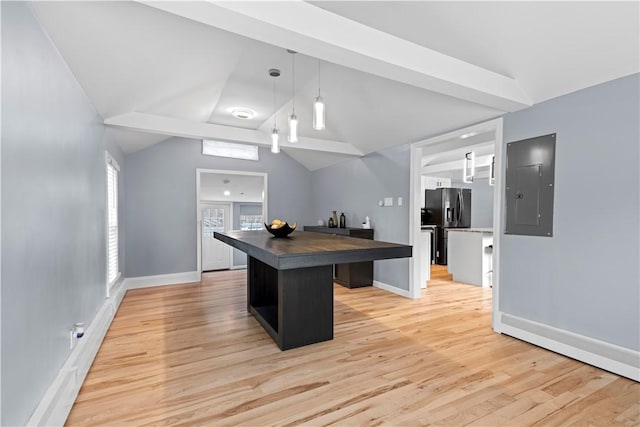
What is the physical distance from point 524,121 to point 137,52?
3247mm

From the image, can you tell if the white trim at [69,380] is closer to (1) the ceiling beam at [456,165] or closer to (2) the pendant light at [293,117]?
(2) the pendant light at [293,117]

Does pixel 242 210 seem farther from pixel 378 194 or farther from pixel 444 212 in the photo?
pixel 444 212

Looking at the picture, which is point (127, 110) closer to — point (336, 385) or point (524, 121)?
point (336, 385)

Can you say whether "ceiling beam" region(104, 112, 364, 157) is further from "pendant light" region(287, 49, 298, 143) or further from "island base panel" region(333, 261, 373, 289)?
"island base panel" region(333, 261, 373, 289)

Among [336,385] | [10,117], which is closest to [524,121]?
[336,385]

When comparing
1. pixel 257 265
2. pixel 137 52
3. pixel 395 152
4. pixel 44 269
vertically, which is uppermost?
pixel 137 52

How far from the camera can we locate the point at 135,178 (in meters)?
5.00

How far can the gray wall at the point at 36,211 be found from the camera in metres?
1.26

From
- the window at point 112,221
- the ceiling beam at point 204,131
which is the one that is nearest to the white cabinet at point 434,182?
the ceiling beam at point 204,131

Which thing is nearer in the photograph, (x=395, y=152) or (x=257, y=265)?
(x=257, y=265)

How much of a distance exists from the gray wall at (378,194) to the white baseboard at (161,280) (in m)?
2.73

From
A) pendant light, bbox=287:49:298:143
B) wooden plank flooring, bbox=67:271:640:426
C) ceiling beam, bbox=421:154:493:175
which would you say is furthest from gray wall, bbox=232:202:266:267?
wooden plank flooring, bbox=67:271:640:426

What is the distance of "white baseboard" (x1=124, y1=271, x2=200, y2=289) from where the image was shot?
4.94m

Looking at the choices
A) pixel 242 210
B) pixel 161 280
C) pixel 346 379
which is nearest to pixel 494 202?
pixel 346 379
